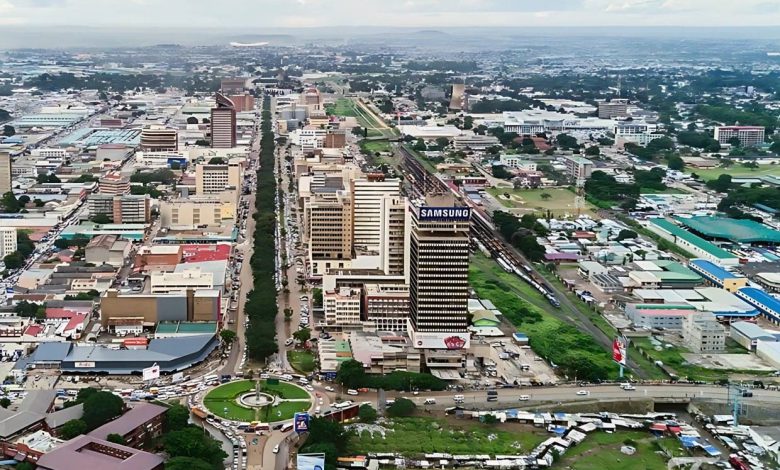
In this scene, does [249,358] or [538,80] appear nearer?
[249,358]

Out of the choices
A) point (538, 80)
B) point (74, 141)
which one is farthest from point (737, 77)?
point (74, 141)

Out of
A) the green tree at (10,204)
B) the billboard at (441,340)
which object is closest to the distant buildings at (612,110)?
the green tree at (10,204)

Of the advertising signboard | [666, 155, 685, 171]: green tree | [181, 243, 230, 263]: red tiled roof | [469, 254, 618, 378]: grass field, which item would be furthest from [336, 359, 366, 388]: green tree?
[666, 155, 685, 171]: green tree

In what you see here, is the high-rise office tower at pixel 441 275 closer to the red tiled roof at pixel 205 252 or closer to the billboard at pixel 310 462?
the billboard at pixel 310 462

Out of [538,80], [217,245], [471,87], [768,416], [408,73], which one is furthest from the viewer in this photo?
[408,73]

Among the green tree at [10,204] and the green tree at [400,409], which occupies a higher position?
the green tree at [10,204]

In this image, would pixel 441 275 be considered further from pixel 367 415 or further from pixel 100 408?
pixel 100 408

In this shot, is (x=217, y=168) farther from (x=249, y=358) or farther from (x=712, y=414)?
(x=712, y=414)
